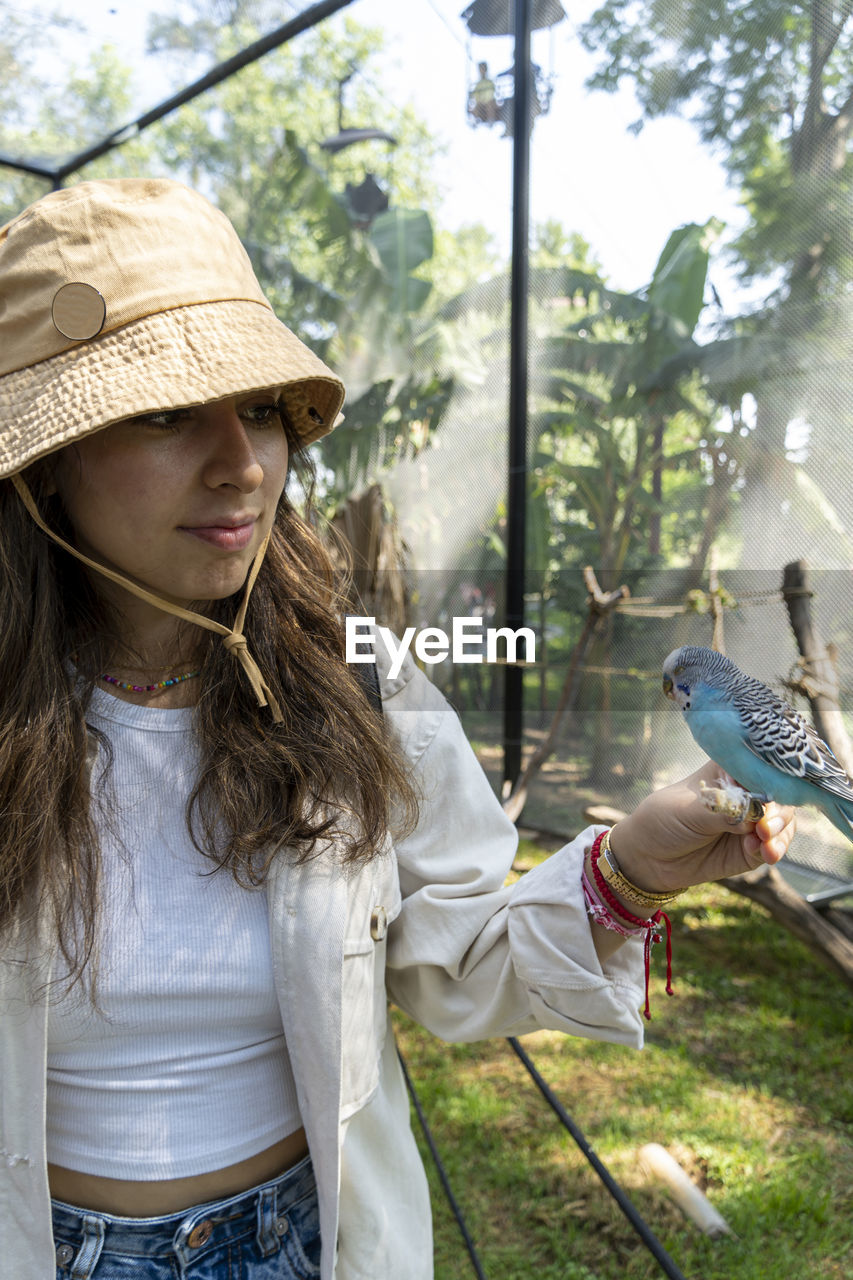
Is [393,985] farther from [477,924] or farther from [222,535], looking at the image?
[222,535]

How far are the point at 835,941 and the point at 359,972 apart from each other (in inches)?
72.9

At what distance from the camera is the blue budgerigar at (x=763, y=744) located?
450mm

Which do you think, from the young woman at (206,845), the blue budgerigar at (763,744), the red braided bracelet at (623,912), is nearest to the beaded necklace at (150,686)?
the young woman at (206,845)

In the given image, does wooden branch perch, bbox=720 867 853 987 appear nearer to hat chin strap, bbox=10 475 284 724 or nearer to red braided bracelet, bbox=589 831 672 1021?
red braided bracelet, bbox=589 831 672 1021

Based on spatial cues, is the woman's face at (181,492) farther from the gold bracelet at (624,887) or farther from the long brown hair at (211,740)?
the gold bracelet at (624,887)

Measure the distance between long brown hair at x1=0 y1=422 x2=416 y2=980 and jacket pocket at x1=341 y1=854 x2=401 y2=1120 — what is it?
34 mm

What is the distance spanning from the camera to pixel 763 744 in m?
0.45

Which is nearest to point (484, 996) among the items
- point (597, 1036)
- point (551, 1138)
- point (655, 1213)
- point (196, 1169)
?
point (597, 1036)

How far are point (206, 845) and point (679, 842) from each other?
1.51 ft

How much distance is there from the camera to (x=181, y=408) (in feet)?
2.29

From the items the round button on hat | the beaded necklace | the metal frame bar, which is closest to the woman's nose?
the round button on hat

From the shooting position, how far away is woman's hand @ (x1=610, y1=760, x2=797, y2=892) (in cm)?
56

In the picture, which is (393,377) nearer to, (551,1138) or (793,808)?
(551,1138)

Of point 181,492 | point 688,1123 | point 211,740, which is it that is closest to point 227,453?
point 181,492
